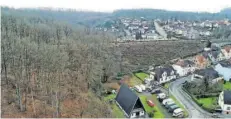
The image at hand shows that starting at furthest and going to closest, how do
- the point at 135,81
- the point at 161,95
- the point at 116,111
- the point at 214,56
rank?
the point at 214,56 → the point at 135,81 → the point at 161,95 → the point at 116,111

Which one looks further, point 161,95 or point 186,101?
point 161,95

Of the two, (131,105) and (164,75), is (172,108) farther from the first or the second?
(164,75)

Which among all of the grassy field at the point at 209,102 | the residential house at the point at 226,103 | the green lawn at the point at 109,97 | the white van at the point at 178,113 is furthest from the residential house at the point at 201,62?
the green lawn at the point at 109,97

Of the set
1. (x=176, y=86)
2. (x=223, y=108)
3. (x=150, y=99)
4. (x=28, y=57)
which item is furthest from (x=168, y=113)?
(x=28, y=57)

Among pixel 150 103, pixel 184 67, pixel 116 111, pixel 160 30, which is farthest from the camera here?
pixel 160 30

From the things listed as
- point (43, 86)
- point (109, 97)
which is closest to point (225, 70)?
point (109, 97)

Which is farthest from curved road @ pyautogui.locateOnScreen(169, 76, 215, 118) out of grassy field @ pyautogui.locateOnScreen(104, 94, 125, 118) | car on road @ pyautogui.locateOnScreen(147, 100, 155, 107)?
grassy field @ pyautogui.locateOnScreen(104, 94, 125, 118)
